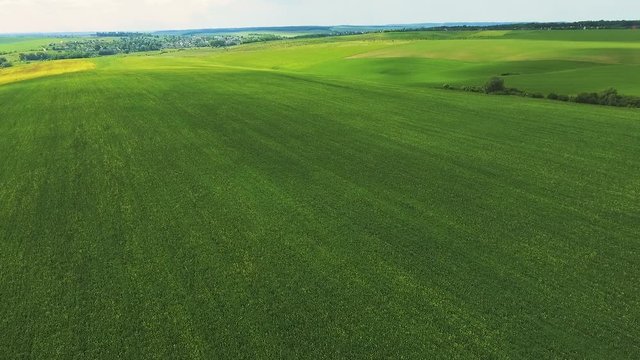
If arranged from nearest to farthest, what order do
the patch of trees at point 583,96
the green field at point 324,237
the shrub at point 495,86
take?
the green field at point 324,237 < the patch of trees at point 583,96 < the shrub at point 495,86

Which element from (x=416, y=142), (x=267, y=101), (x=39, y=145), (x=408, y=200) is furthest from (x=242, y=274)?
(x=267, y=101)

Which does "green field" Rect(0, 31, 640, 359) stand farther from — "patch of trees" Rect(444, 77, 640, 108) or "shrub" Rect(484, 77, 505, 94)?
"shrub" Rect(484, 77, 505, 94)

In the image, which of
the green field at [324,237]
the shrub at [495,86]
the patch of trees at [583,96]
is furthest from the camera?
the shrub at [495,86]

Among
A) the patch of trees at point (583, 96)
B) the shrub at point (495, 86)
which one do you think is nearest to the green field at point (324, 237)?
the patch of trees at point (583, 96)

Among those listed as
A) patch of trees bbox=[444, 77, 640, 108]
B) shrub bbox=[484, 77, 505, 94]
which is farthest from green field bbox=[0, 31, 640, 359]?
shrub bbox=[484, 77, 505, 94]

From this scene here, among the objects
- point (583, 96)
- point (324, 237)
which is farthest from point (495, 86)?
point (324, 237)

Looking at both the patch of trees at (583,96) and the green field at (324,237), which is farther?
the patch of trees at (583,96)

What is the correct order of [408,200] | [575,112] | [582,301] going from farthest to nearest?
[575,112] < [408,200] < [582,301]

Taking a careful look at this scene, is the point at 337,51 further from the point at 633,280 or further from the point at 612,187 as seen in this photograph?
the point at 633,280

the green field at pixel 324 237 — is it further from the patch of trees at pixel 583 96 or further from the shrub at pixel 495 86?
the shrub at pixel 495 86
